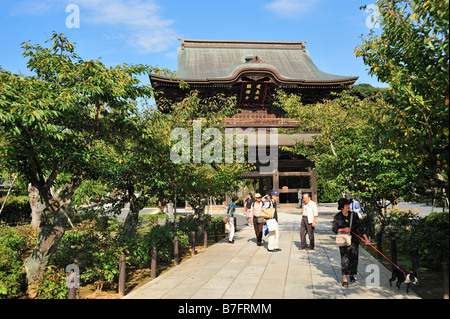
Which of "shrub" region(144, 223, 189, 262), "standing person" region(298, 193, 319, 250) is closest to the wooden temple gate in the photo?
"standing person" region(298, 193, 319, 250)

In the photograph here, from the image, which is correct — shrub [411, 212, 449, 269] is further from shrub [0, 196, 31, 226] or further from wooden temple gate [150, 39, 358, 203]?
shrub [0, 196, 31, 226]

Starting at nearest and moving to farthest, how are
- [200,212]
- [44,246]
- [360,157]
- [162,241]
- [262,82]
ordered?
[44,246], [162,241], [360,157], [200,212], [262,82]

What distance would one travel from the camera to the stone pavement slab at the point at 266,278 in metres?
6.29

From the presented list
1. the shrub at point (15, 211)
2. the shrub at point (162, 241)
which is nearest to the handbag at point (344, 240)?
the shrub at point (162, 241)

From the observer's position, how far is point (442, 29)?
4.69 metres

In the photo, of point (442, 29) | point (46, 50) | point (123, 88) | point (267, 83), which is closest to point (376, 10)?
point (442, 29)

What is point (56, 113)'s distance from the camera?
5.25m

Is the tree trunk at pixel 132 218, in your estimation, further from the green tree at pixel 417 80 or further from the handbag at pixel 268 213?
the green tree at pixel 417 80

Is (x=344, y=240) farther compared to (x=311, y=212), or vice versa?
(x=311, y=212)

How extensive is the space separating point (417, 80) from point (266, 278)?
4.94 m

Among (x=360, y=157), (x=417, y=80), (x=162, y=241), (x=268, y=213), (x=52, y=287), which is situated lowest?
(x=52, y=287)

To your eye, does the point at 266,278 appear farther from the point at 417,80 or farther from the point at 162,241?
the point at 417,80

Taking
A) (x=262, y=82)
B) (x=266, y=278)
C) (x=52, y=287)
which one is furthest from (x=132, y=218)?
(x=262, y=82)

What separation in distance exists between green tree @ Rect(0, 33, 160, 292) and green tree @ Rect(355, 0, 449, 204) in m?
4.86
